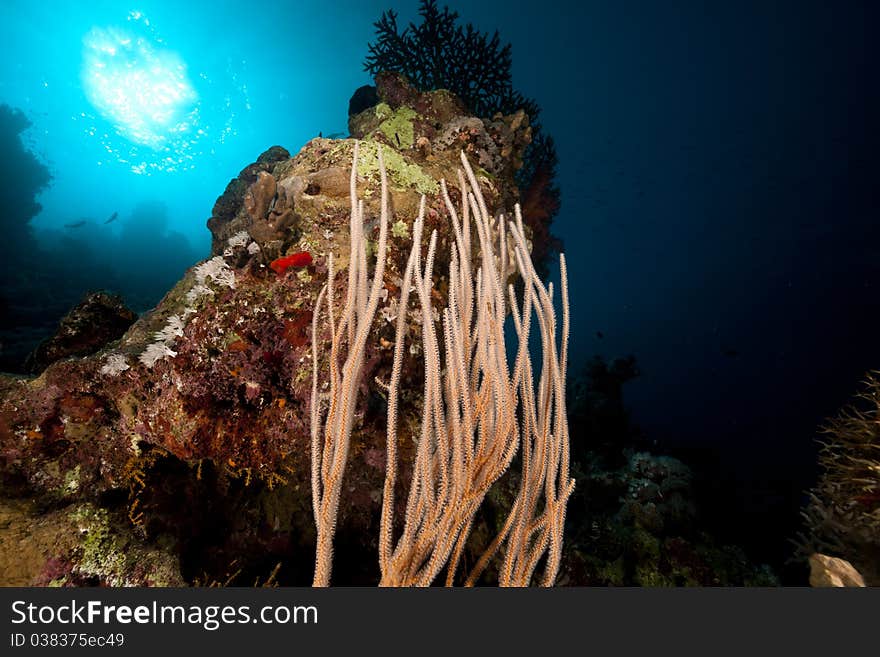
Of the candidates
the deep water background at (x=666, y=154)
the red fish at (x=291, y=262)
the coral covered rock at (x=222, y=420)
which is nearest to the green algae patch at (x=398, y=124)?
the coral covered rock at (x=222, y=420)

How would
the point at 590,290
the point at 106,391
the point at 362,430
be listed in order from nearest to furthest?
1. the point at 106,391
2. the point at 362,430
3. the point at 590,290

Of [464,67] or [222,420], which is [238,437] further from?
[464,67]

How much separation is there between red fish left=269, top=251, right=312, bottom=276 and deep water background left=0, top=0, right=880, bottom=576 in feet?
50.2

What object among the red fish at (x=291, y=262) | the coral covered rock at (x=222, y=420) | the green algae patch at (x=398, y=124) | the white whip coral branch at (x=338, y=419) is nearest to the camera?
the white whip coral branch at (x=338, y=419)

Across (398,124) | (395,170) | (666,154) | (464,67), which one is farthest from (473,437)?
(666,154)

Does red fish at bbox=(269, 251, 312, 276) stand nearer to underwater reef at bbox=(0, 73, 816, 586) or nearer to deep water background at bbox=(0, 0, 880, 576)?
underwater reef at bbox=(0, 73, 816, 586)

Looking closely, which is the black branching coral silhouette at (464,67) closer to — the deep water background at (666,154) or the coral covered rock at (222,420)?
the coral covered rock at (222,420)

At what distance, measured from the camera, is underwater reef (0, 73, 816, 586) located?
2.19m

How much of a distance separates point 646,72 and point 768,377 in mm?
44486

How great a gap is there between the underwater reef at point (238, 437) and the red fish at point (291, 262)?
0.02m

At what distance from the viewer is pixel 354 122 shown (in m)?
6.69

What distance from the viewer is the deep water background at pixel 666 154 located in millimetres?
31469

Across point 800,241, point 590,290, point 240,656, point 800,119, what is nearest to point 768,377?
point 800,241

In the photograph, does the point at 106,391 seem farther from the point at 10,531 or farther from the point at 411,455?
the point at 411,455
